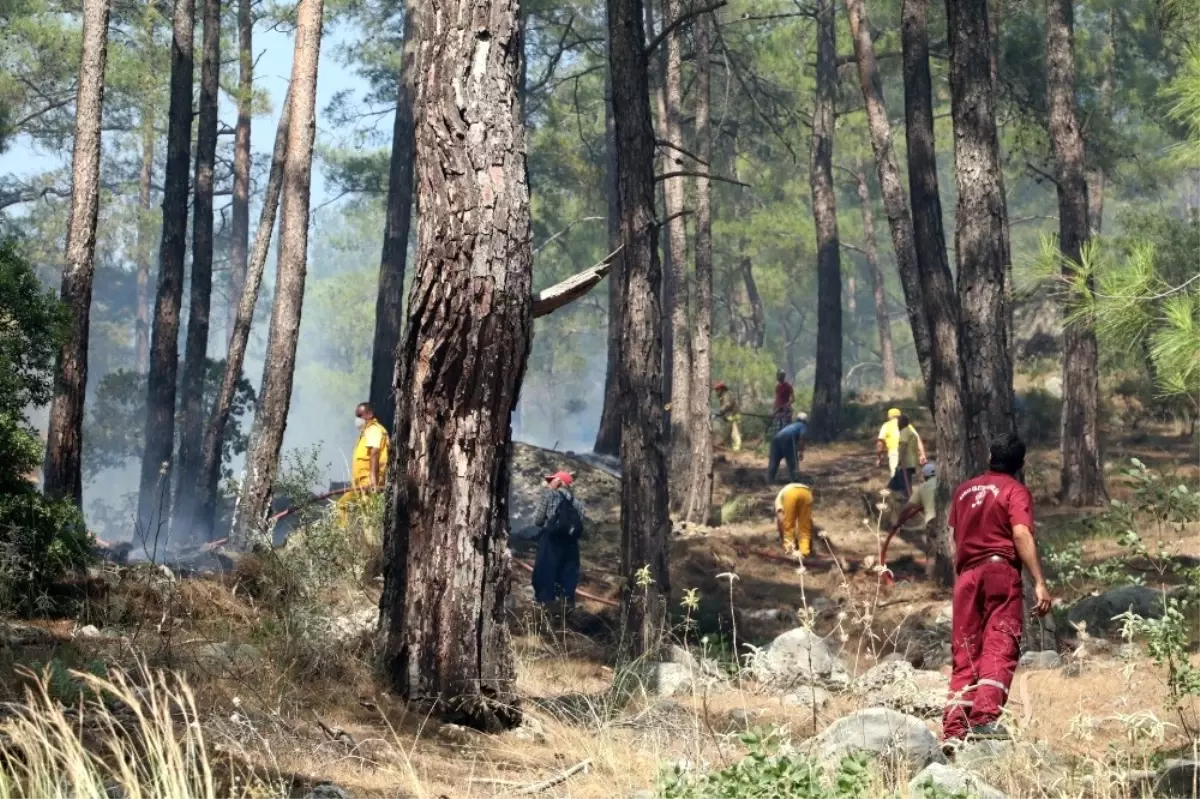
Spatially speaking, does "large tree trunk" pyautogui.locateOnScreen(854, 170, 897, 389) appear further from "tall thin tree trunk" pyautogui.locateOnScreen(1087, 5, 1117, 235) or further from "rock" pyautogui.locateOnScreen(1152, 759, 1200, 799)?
"rock" pyautogui.locateOnScreen(1152, 759, 1200, 799)

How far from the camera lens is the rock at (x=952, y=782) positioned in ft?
17.4

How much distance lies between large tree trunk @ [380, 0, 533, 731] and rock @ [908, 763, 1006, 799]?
2.96 m

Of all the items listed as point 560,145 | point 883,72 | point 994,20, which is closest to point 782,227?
point 560,145

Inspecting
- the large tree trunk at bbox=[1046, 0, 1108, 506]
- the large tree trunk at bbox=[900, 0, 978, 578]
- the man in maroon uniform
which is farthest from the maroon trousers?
the large tree trunk at bbox=[1046, 0, 1108, 506]

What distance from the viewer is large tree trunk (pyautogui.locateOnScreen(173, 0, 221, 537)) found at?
87.4 feet

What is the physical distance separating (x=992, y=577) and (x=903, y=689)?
1.85 metres

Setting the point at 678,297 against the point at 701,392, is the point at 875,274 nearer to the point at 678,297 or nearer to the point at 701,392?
the point at 678,297

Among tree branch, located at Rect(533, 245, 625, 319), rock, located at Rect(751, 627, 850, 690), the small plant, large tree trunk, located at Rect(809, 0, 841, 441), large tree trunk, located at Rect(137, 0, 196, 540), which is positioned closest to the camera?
the small plant

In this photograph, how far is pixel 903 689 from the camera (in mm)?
6625

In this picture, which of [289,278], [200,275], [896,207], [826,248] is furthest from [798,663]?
[826,248]

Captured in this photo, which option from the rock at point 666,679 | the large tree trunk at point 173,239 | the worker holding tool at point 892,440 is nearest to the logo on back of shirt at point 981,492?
the rock at point 666,679

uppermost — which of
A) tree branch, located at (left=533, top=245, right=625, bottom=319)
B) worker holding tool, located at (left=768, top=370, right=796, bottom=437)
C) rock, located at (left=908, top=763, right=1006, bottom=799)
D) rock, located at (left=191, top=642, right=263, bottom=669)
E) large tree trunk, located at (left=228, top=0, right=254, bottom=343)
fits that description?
large tree trunk, located at (left=228, top=0, right=254, bottom=343)

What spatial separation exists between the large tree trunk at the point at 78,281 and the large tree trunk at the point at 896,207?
9448 mm

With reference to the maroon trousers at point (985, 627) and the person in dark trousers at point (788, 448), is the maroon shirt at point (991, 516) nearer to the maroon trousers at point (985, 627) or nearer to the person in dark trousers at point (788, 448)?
the maroon trousers at point (985, 627)
